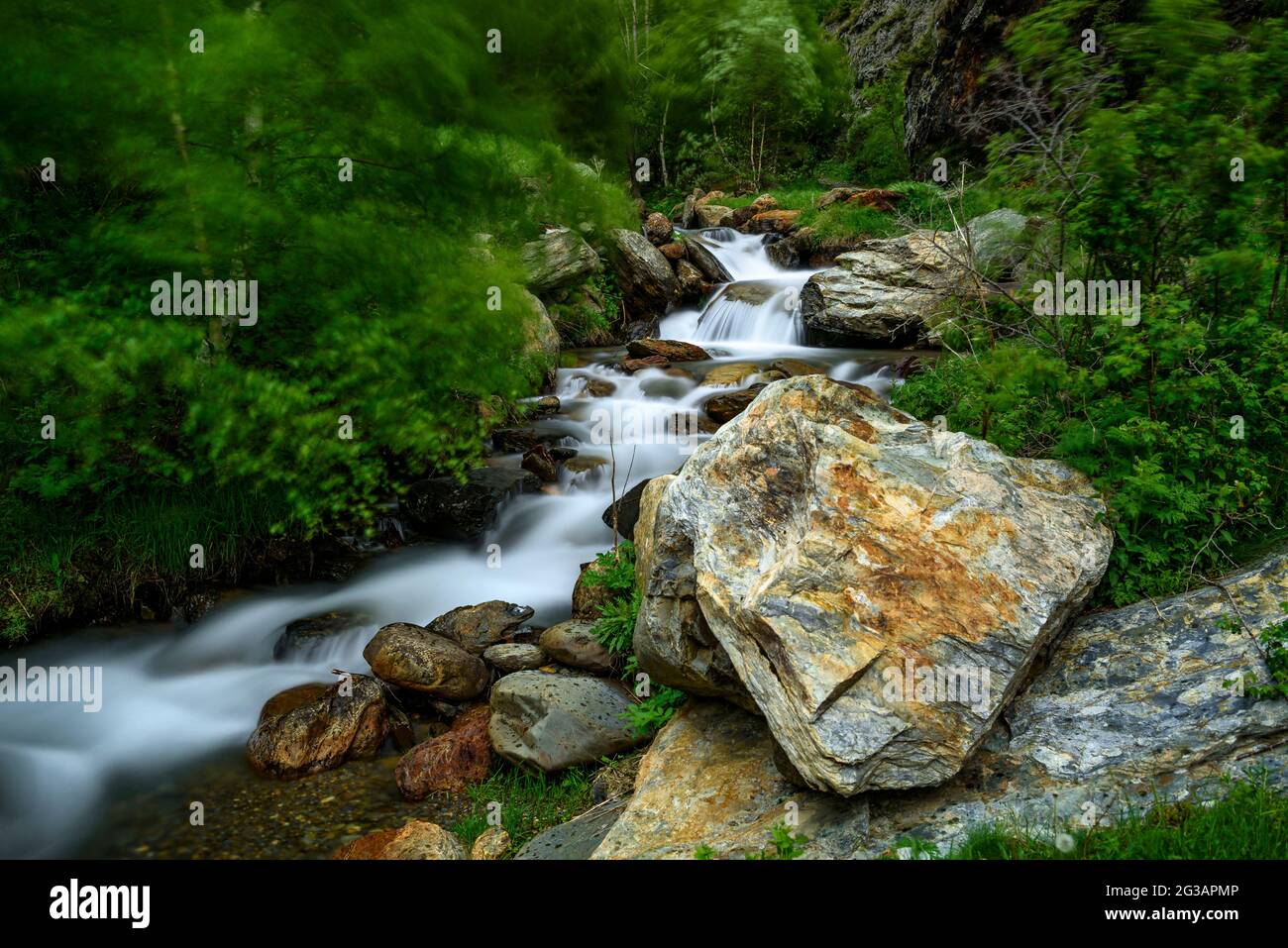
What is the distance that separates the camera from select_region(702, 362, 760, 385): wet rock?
12626 mm

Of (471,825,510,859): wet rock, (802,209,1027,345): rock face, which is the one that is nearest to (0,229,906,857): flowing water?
(802,209,1027,345): rock face

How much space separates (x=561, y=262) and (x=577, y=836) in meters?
12.1

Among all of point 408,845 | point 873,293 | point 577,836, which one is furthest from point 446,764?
point 873,293

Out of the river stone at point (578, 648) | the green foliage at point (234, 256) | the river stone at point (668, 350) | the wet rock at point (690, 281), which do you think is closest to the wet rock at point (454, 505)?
the green foliage at point (234, 256)

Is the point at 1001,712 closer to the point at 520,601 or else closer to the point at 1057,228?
the point at 1057,228

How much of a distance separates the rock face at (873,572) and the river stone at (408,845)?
1873 mm

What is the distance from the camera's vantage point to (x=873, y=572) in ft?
13.1

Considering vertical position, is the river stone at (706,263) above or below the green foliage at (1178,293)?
above

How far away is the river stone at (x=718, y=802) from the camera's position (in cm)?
369

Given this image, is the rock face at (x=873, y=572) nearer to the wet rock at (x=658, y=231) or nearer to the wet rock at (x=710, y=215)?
the wet rock at (x=658, y=231)

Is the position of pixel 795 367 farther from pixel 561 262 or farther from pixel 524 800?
pixel 524 800

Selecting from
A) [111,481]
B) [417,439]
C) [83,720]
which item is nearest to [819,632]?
[417,439]

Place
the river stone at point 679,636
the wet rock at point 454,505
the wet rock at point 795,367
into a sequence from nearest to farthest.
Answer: the river stone at point 679,636 < the wet rock at point 454,505 < the wet rock at point 795,367

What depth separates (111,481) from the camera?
770 centimetres
